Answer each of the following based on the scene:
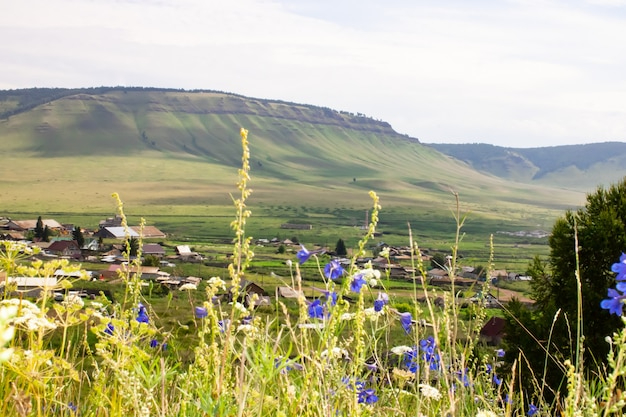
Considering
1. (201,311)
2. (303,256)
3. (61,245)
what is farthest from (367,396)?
(61,245)

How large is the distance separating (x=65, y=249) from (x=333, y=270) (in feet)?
352

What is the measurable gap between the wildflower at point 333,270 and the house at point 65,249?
339 ft

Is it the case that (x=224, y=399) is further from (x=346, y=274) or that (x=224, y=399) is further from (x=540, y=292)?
(x=540, y=292)

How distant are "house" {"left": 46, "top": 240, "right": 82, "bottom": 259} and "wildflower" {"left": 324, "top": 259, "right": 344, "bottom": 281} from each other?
10332cm

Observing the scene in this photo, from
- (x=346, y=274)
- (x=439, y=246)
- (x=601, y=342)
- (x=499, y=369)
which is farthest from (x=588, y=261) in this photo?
(x=439, y=246)

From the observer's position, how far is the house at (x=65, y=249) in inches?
3979

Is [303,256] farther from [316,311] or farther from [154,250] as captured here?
[154,250]

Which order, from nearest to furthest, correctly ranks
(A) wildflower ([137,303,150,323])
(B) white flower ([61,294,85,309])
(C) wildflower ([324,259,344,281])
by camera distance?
(B) white flower ([61,294,85,309]) < (C) wildflower ([324,259,344,281]) < (A) wildflower ([137,303,150,323])

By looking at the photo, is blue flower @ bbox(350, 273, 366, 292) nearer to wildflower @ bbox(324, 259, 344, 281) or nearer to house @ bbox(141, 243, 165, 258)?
wildflower @ bbox(324, 259, 344, 281)

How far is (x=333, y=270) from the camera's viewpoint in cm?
348

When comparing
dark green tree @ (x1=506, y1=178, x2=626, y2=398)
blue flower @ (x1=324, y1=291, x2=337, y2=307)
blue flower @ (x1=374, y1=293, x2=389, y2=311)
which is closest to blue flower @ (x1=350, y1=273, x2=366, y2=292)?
blue flower @ (x1=324, y1=291, x2=337, y2=307)

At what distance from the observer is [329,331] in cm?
283

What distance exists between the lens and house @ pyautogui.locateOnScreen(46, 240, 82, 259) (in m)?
101

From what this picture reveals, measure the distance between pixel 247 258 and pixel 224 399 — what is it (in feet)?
1.96
